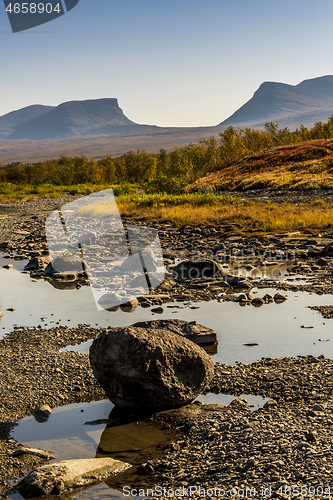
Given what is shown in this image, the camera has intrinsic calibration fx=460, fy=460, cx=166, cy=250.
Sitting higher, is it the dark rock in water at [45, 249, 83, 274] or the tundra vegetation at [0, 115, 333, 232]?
the tundra vegetation at [0, 115, 333, 232]

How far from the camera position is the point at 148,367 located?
18.7 feet

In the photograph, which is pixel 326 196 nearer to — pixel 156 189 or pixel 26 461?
pixel 156 189

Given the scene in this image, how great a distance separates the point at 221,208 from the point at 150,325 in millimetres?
20426

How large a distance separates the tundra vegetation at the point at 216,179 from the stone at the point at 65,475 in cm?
1639

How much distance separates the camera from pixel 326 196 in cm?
2934

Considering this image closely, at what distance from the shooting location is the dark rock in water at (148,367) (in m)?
5.71

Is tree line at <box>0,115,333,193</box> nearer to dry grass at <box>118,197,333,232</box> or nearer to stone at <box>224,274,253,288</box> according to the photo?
dry grass at <box>118,197,333,232</box>

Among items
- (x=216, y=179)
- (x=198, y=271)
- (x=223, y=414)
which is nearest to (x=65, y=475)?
(x=223, y=414)

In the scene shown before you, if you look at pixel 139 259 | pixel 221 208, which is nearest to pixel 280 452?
pixel 139 259

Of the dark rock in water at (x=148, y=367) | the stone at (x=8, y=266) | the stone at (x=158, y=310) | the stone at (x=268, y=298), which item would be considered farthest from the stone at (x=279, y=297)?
the stone at (x=8, y=266)

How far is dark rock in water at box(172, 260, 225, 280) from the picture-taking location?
44.6ft

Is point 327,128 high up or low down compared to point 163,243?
up

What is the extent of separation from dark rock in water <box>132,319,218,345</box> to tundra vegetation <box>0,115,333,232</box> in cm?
1288

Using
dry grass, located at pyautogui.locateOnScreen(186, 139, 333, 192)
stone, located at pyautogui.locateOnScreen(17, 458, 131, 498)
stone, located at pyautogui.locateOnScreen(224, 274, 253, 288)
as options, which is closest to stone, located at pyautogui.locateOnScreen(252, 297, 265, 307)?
stone, located at pyautogui.locateOnScreen(224, 274, 253, 288)
